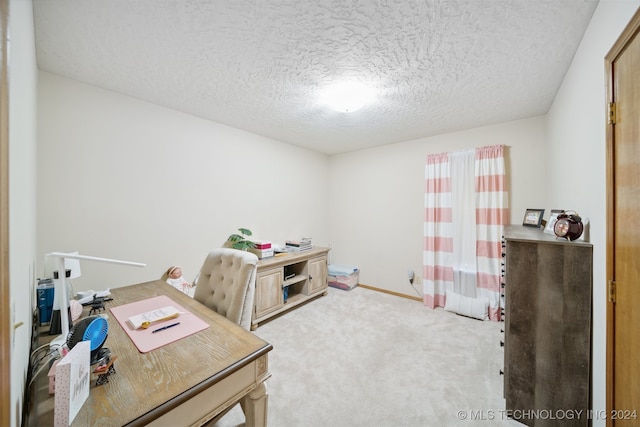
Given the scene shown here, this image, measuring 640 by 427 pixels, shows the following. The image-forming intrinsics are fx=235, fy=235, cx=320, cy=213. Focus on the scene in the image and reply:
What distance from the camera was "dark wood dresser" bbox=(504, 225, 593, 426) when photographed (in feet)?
4.31

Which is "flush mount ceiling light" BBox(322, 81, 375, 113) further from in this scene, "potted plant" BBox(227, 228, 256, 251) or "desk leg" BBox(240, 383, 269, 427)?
"desk leg" BBox(240, 383, 269, 427)

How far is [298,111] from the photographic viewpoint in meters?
2.47

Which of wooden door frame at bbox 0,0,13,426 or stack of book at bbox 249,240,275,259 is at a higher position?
wooden door frame at bbox 0,0,13,426

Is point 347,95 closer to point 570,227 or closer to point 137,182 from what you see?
point 570,227

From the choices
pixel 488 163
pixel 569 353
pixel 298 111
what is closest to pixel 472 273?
pixel 488 163

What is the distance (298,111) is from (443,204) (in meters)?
2.22

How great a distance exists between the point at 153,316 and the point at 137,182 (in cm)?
143

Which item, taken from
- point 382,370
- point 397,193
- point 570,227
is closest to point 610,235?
point 570,227

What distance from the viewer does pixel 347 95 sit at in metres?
2.08

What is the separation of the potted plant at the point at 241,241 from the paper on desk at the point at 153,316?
130 cm

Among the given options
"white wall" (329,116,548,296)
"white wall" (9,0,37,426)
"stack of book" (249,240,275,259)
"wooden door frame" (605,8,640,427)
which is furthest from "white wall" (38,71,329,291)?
"wooden door frame" (605,8,640,427)

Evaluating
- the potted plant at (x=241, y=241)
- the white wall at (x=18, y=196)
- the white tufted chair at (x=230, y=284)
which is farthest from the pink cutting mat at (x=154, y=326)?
the potted plant at (x=241, y=241)

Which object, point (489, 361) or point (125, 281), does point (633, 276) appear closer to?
point (489, 361)

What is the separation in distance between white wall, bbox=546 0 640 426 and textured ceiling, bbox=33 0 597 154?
153 millimetres
